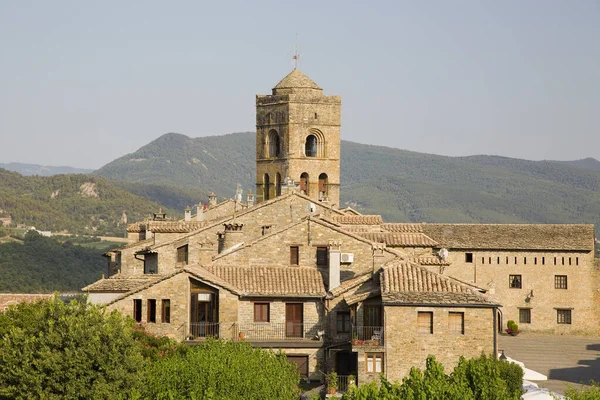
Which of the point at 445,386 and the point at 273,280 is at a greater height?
→ the point at 273,280

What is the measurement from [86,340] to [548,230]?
139 ft

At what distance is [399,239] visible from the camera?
60.5 m

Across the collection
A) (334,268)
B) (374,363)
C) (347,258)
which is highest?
(347,258)

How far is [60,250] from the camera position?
547ft

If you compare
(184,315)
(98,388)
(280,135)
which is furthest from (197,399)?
(280,135)

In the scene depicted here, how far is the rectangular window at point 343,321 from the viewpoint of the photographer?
51.1 metres

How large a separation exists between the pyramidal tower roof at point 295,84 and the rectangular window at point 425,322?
1793 inches

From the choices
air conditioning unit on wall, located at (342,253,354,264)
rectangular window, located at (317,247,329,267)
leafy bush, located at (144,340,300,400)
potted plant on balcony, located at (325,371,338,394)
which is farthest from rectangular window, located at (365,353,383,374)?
rectangular window, located at (317,247,329,267)

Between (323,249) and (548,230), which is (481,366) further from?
(548,230)

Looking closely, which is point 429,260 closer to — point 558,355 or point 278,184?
point 558,355

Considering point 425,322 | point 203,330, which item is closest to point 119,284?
point 203,330

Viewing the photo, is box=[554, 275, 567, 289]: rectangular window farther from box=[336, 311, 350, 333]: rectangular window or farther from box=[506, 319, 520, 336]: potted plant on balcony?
box=[336, 311, 350, 333]: rectangular window

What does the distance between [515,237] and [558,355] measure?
45.8ft

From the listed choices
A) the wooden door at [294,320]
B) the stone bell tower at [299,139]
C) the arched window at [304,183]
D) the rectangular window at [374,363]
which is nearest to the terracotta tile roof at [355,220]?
the wooden door at [294,320]
